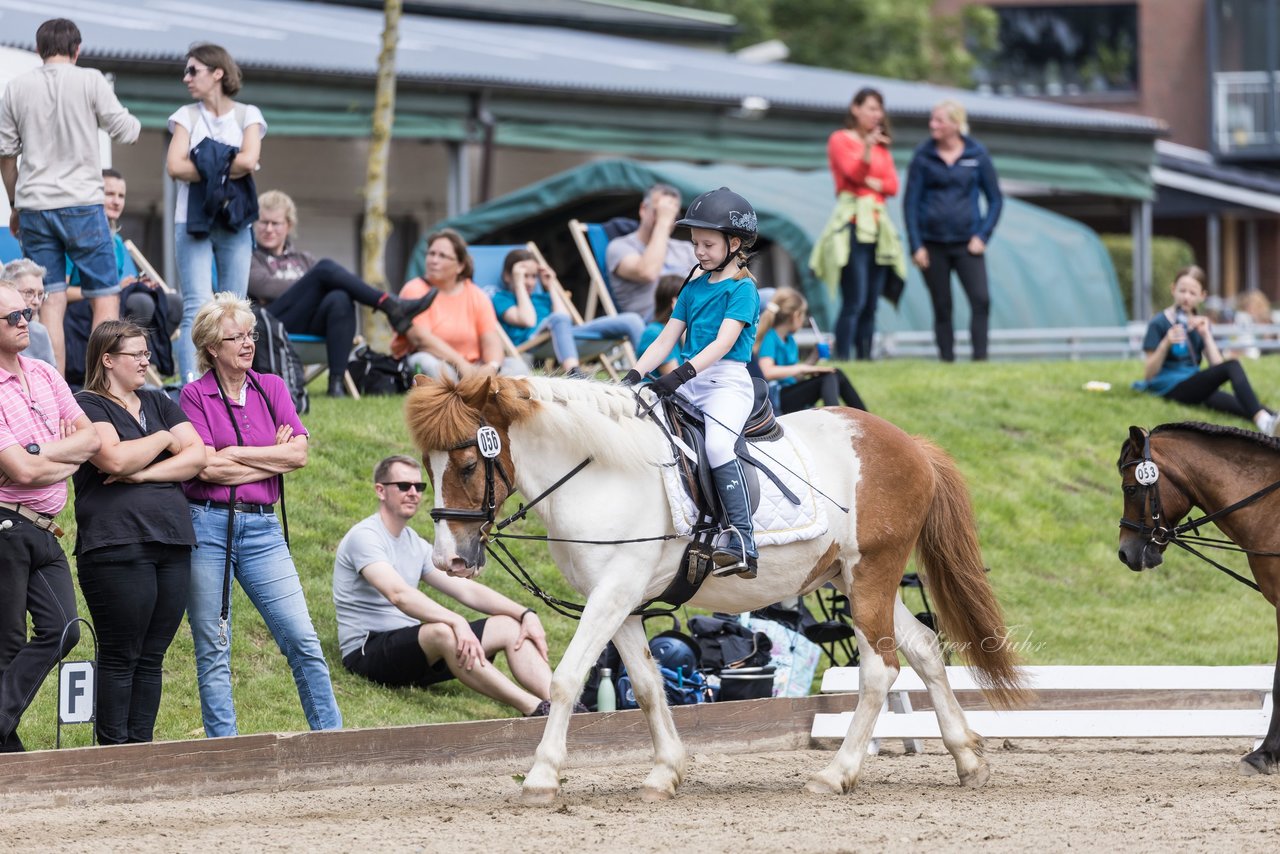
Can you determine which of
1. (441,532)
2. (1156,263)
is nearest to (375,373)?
(441,532)

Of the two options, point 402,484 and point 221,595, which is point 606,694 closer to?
point 402,484

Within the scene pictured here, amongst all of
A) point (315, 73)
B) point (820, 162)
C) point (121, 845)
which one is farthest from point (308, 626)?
point (820, 162)

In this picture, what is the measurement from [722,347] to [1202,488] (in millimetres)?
2623

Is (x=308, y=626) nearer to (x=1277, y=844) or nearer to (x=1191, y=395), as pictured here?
(x=1277, y=844)

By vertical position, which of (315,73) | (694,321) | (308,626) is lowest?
(308,626)

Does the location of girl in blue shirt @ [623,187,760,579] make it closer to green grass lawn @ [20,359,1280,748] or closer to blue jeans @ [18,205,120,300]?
green grass lawn @ [20,359,1280,748]

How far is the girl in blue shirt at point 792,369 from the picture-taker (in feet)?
38.8

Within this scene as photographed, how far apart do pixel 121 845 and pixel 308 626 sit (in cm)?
173

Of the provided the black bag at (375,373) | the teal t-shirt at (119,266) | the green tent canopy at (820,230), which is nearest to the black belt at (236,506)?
the teal t-shirt at (119,266)

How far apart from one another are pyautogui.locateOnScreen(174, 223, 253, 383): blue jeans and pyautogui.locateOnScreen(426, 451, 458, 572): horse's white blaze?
3516 mm

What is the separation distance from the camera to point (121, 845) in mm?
6102

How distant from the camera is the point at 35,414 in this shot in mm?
7070

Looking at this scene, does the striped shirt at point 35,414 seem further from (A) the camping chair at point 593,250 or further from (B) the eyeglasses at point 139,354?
(A) the camping chair at point 593,250

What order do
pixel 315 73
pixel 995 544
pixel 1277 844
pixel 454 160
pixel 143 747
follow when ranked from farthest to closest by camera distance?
pixel 454 160 < pixel 315 73 < pixel 995 544 < pixel 143 747 < pixel 1277 844
